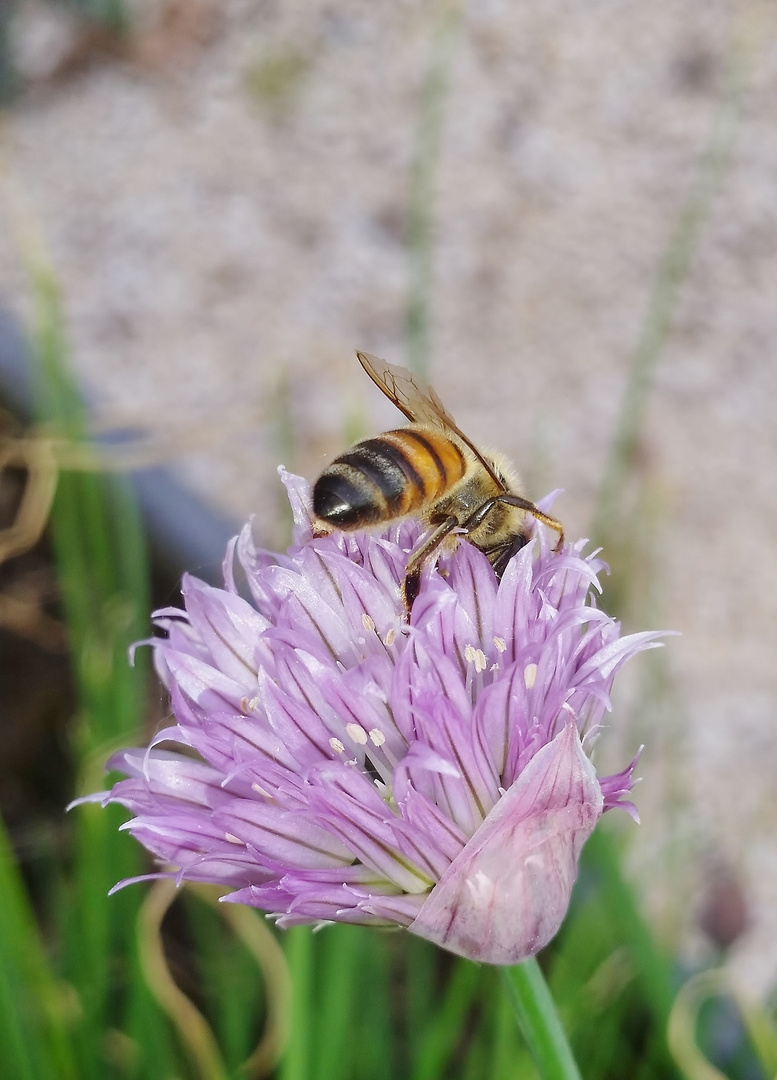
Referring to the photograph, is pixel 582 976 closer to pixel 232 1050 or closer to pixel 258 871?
pixel 232 1050

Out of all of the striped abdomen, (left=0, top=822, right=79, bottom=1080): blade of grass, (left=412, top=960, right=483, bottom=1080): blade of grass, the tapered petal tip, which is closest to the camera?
the tapered petal tip

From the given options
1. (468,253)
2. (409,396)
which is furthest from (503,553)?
(468,253)

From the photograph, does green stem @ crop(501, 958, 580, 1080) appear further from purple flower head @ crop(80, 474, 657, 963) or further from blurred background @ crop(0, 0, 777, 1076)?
blurred background @ crop(0, 0, 777, 1076)

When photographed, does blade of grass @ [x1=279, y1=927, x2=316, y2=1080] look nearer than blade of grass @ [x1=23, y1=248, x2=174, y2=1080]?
Yes

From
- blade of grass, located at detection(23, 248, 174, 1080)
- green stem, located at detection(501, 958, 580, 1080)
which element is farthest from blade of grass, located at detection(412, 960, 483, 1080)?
green stem, located at detection(501, 958, 580, 1080)

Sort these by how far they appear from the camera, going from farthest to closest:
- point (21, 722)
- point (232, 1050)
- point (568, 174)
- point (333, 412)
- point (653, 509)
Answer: point (568, 174) → point (333, 412) → point (21, 722) → point (653, 509) → point (232, 1050)

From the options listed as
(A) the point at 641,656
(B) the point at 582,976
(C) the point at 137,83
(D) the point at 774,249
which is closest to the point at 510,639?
(B) the point at 582,976

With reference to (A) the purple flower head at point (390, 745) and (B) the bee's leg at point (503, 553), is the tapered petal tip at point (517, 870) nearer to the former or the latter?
(A) the purple flower head at point (390, 745)
